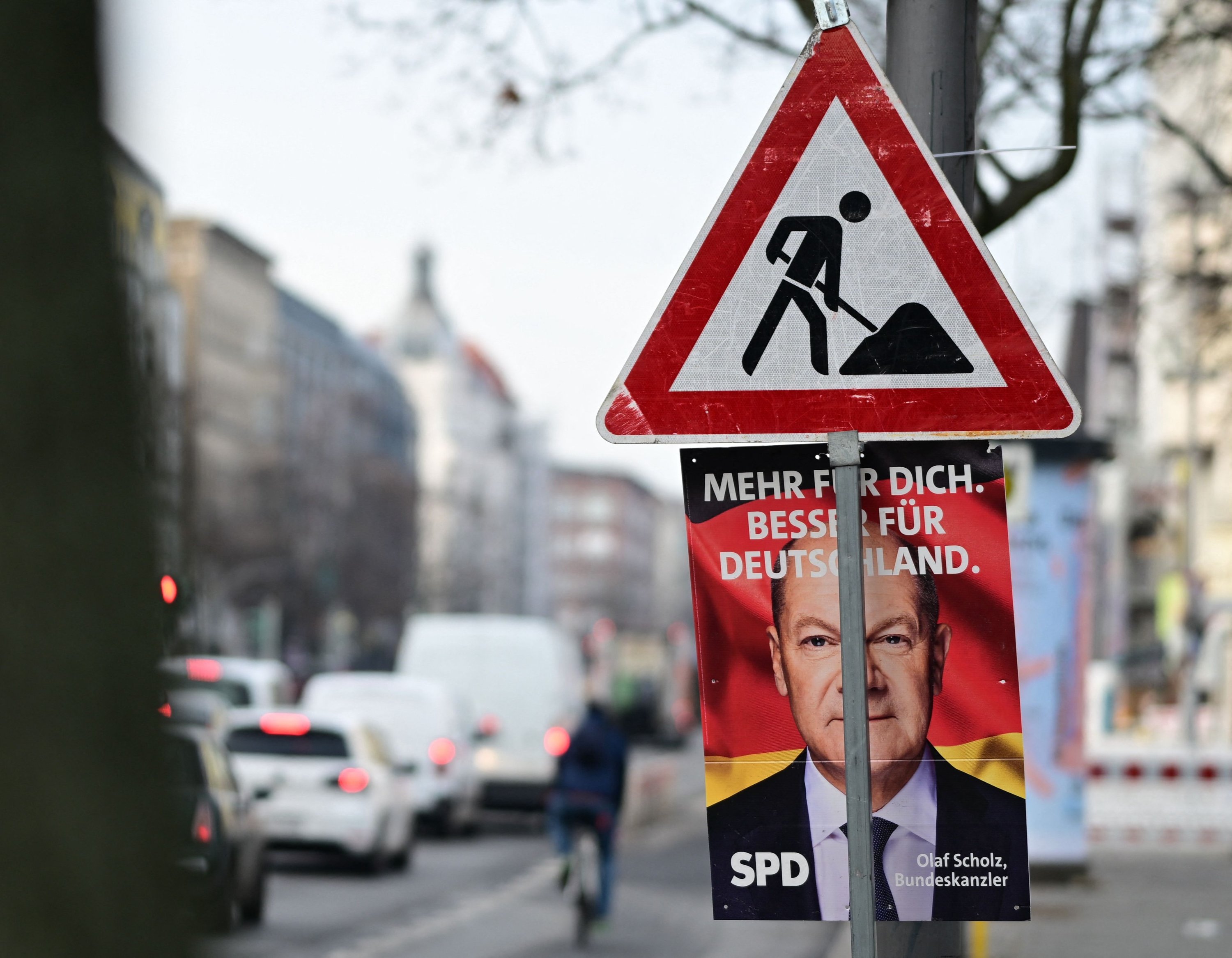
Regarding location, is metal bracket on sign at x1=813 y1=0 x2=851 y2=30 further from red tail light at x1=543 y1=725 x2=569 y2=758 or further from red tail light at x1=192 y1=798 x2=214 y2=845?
red tail light at x1=543 y1=725 x2=569 y2=758

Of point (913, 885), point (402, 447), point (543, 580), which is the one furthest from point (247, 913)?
point (543, 580)

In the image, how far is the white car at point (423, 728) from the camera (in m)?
24.5

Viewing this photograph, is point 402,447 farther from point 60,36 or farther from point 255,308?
point 60,36

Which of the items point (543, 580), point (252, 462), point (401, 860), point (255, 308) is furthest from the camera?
point (543, 580)

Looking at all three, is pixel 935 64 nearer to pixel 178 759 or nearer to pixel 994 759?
pixel 994 759

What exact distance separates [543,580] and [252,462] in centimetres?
10745

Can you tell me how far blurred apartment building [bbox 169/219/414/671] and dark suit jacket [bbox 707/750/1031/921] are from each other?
62147 millimetres

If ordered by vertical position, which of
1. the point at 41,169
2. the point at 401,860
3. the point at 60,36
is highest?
the point at 60,36

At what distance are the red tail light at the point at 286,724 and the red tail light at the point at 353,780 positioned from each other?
584 mm

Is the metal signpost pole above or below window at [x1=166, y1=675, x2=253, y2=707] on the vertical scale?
above

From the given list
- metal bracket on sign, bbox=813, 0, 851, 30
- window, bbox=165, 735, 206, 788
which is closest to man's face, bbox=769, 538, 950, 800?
metal bracket on sign, bbox=813, 0, 851, 30

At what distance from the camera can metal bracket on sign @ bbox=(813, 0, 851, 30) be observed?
145 inches

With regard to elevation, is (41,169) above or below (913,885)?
above

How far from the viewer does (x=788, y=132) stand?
3709 mm
